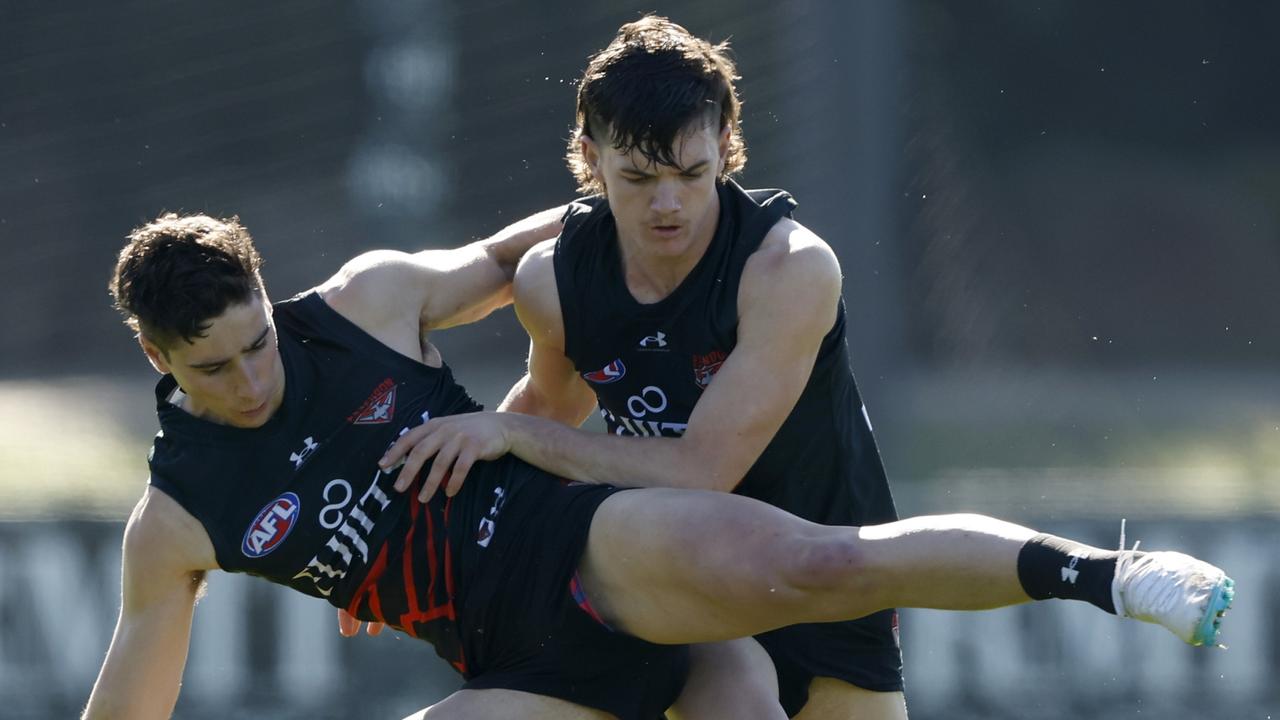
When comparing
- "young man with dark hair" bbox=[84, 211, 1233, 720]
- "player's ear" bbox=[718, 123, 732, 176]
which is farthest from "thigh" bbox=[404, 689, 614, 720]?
"player's ear" bbox=[718, 123, 732, 176]

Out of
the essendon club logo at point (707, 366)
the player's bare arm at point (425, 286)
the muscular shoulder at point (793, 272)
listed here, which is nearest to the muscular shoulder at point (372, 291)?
the player's bare arm at point (425, 286)

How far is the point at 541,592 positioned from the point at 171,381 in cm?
84

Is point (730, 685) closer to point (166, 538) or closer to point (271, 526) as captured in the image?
point (271, 526)

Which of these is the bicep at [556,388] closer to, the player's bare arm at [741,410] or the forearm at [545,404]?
the forearm at [545,404]

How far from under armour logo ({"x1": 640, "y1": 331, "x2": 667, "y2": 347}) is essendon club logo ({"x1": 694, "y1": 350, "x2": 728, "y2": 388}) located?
0.23 ft

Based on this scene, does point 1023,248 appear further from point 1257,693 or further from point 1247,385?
point 1257,693

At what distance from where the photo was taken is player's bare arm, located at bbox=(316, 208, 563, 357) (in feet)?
10.2

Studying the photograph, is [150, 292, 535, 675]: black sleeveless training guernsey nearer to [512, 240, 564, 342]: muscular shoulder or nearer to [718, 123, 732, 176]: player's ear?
[512, 240, 564, 342]: muscular shoulder

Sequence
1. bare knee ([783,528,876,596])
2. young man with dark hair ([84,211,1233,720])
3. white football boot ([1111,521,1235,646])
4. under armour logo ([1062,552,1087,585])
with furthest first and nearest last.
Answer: young man with dark hair ([84,211,1233,720]) < bare knee ([783,528,876,596]) < under armour logo ([1062,552,1087,585]) < white football boot ([1111,521,1235,646])

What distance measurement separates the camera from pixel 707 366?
3047mm

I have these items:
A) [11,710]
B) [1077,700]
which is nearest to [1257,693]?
[1077,700]

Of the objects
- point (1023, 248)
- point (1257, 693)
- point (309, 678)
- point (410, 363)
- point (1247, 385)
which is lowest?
point (1257, 693)

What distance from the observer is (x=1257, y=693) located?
5.01m

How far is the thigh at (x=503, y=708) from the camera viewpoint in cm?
284
